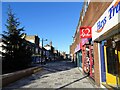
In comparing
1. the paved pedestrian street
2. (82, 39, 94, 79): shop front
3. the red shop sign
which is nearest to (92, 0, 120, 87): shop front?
the paved pedestrian street

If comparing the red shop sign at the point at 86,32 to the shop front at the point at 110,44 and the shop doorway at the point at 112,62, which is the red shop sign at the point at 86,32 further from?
the shop doorway at the point at 112,62

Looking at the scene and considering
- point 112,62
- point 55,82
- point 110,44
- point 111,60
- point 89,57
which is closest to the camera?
point 110,44

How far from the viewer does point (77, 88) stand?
448 inches

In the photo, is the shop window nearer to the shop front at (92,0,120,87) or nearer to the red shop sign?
the shop front at (92,0,120,87)

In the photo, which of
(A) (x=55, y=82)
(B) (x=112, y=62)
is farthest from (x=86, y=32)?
(B) (x=112, y=62)

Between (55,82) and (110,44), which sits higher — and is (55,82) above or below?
below

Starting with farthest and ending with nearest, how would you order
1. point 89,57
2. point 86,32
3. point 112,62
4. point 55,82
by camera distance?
point 89,57 → point 55,82 → point 86,32 → point 112,62

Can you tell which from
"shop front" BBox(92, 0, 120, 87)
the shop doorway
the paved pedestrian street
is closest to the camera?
"shop front" BBox(92, 0, 120, 87)

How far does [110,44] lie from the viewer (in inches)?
394

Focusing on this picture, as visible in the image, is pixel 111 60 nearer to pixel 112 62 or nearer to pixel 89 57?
pixel 112 62

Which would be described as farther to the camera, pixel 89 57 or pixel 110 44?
pixel 89 57

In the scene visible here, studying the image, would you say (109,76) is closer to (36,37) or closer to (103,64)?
(103,64)

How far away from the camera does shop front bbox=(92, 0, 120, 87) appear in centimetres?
740

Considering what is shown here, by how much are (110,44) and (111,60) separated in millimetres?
852
